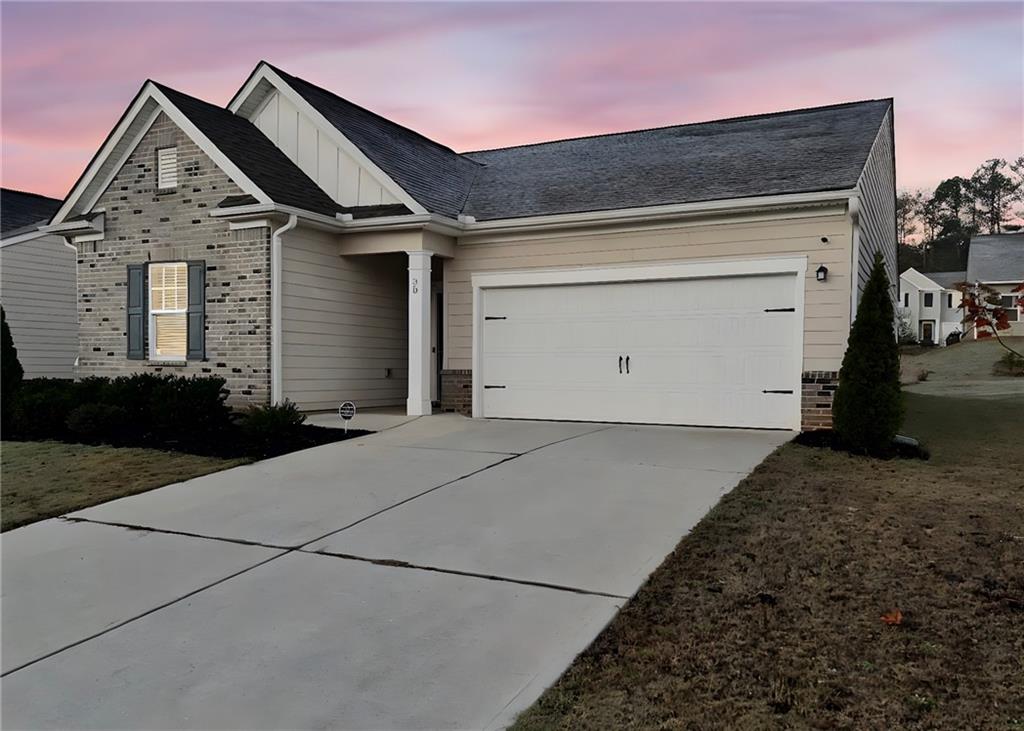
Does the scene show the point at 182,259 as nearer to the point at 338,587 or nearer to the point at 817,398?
the point at 338,587

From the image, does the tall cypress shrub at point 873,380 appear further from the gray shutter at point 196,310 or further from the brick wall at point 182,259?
the gray shutter at point 196,310

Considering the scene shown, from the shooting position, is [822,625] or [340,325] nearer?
[822,625]

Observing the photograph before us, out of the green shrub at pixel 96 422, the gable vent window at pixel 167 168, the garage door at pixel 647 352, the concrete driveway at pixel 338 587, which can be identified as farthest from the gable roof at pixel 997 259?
the green shrub at pixel 96 422

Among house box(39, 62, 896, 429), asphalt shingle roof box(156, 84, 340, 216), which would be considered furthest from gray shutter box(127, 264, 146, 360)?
asphalt shingle roof box(156, 84, 340, 216)

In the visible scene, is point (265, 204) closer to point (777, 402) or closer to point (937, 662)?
point (777, 402)

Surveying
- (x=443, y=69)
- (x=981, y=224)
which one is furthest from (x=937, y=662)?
(x=981, y=224)

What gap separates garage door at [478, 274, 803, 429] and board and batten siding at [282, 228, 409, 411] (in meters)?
2.34

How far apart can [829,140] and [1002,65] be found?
2452 mm

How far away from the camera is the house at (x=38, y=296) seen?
59.1 feet

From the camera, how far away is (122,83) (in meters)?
14.8

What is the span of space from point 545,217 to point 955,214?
195 feet

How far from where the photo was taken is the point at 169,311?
12.4 metres

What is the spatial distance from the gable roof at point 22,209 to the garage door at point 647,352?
14042 millimetres

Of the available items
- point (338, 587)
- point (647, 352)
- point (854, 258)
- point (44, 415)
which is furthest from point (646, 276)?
point (44, 415)
